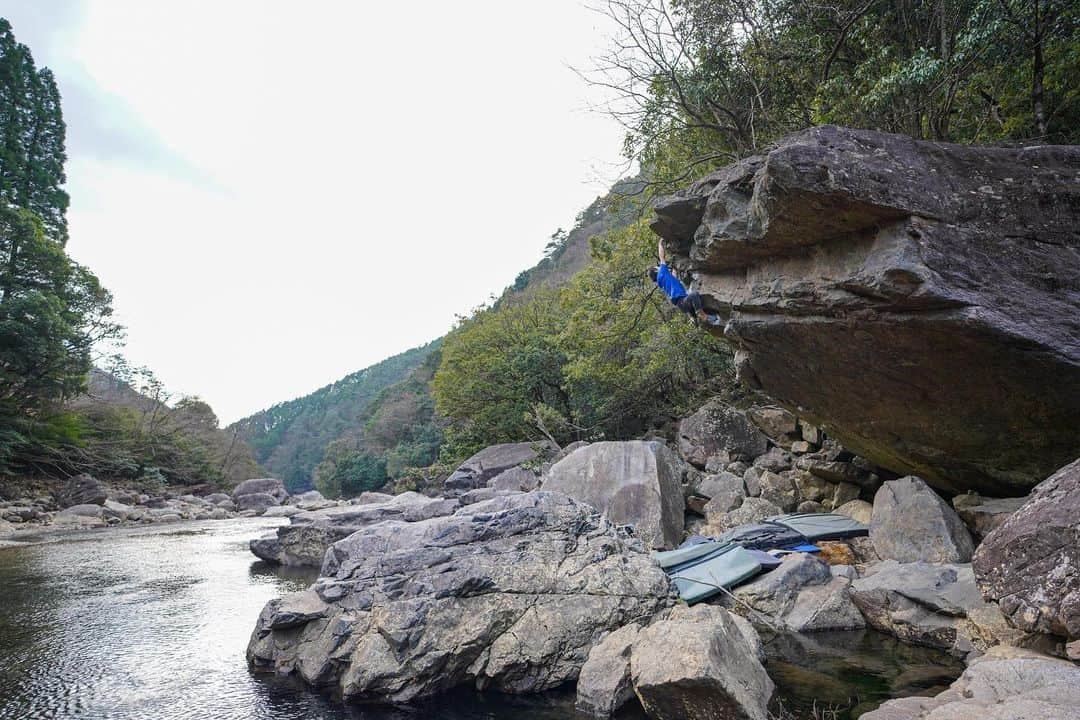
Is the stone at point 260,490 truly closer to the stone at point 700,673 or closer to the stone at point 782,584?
the stone at point 782,584

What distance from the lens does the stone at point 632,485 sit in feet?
32.9

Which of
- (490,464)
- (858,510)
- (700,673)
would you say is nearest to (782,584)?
(858,510)

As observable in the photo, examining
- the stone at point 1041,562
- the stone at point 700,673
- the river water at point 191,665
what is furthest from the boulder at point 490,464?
the stone at point 1041,562

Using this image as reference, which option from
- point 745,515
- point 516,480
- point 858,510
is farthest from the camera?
point 516,480

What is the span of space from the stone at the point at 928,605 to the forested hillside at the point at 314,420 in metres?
60.7

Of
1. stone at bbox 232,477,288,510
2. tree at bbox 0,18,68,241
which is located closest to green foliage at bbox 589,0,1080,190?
tree at bbox 0,18,68,241

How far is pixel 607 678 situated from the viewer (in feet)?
16.3

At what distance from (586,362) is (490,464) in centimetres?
607

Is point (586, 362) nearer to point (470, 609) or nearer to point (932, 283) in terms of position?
point (470, 609)

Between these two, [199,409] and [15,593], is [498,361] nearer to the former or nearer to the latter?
[15,593]

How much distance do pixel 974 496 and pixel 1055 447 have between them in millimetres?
1546

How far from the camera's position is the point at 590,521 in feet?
23.9

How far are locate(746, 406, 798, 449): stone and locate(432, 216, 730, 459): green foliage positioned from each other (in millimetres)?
2913

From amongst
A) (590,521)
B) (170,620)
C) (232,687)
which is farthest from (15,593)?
(590,521)
